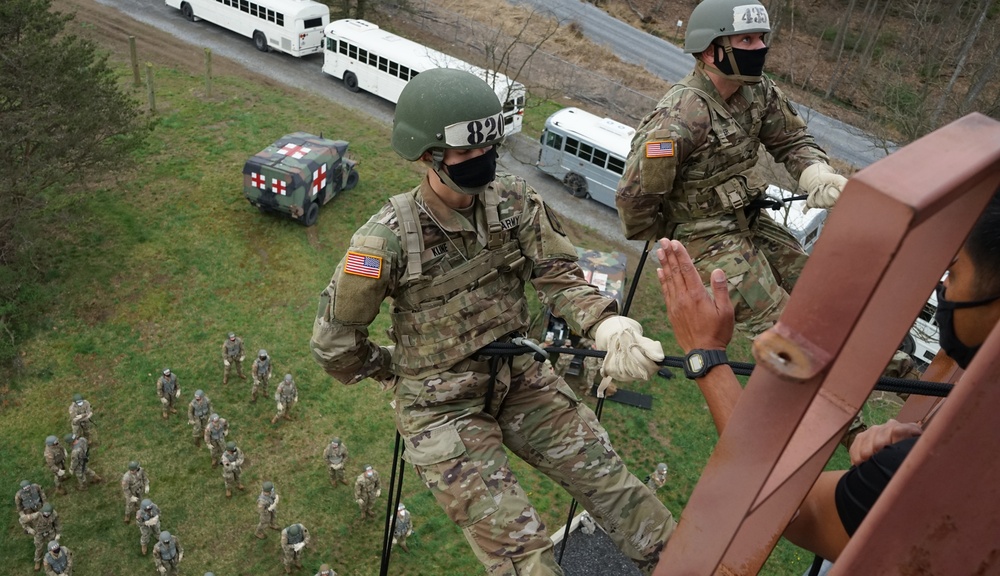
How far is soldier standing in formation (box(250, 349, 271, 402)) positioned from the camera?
17.2 meters

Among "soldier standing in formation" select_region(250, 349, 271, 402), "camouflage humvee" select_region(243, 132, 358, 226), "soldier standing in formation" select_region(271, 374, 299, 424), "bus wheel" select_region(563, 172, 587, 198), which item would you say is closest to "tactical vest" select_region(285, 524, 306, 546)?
"soldier standing in formation" select_region(271, 374, 299, 424)

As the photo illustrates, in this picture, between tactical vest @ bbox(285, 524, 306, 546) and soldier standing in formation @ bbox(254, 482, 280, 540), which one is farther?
soldier standing in formation @ bbox(254, 482, 280, 540)

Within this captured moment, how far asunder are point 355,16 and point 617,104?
40.2 ft

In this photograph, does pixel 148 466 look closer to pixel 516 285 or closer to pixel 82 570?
pixel 82 570

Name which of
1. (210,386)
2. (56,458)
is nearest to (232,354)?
(210,386)

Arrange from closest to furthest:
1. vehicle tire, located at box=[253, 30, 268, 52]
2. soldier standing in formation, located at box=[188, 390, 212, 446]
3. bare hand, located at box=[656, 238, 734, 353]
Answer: bare hand, located at box=[656, 238, 734, 353], soldier standing in formation, located at box=[188, 390, 212, 446], vehicle tire, located at box=[253, 30, 268, 52]

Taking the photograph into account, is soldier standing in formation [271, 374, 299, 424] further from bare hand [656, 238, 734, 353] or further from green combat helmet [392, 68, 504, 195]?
bare hand [656, 238, 734, 353]

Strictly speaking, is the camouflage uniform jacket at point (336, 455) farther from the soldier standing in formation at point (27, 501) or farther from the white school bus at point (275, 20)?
the white school bus at point (275, 20)

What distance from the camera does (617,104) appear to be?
3347 cm

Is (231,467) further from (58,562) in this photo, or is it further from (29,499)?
(29,499)

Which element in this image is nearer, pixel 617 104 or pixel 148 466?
pixel 148 466

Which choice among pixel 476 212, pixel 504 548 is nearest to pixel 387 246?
pixel 476 212

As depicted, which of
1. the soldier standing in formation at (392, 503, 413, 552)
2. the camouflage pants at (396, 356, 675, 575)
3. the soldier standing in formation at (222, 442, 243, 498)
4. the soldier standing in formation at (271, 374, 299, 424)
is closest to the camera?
the camouflage pants at (396, 356, 675, 575)

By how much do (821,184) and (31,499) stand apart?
1352 cm
